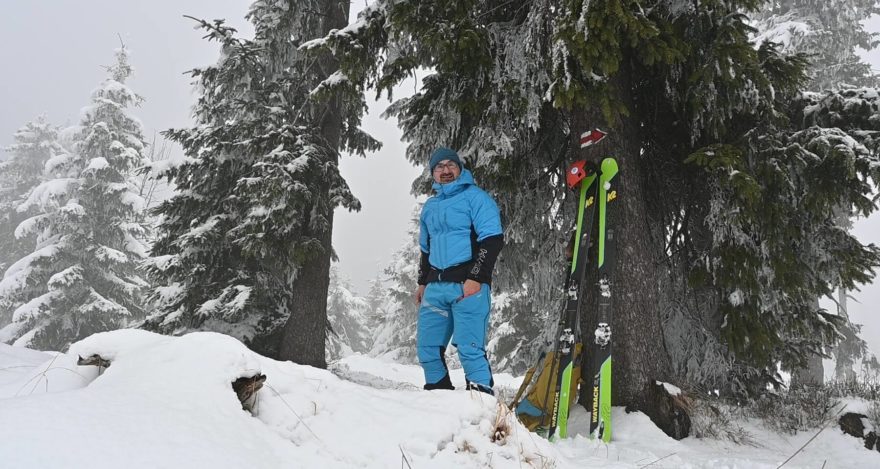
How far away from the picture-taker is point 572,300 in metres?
4.35

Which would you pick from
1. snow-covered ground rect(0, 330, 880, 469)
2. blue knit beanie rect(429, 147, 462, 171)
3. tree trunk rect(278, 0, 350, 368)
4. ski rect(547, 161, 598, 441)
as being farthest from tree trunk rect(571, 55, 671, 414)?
tree trunk rect(278, 0, 350, 368)

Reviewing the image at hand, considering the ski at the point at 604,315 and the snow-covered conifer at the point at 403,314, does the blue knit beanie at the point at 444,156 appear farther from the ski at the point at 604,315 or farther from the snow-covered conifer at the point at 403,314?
the snow-covered conifer at the point at 403,314

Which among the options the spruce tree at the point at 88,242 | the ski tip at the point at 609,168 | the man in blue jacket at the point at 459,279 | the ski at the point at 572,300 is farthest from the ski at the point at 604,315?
the spruce tree at the point at 88,242

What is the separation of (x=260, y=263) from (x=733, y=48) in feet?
28.9

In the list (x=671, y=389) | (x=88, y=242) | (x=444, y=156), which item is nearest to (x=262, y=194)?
(x=444, y=156)

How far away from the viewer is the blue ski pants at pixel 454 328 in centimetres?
396

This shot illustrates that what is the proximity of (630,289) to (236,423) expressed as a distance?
3.53m

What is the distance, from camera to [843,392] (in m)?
5.30

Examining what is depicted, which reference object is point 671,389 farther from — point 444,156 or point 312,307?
point 312,307

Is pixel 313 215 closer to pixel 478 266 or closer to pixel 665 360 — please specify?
pixel 478 266

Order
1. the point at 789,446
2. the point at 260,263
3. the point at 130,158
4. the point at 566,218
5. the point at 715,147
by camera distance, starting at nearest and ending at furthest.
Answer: the point at 789,446 < the point at 715,147 < the point at 566,218 < the point at 260,263 < the point at 130,158

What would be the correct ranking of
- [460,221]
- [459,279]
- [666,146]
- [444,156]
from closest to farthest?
[459,279], [460,221], [444,156], [666,146]

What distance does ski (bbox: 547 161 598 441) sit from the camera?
4.00m

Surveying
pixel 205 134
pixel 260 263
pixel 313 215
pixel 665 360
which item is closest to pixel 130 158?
pixel 205 134
